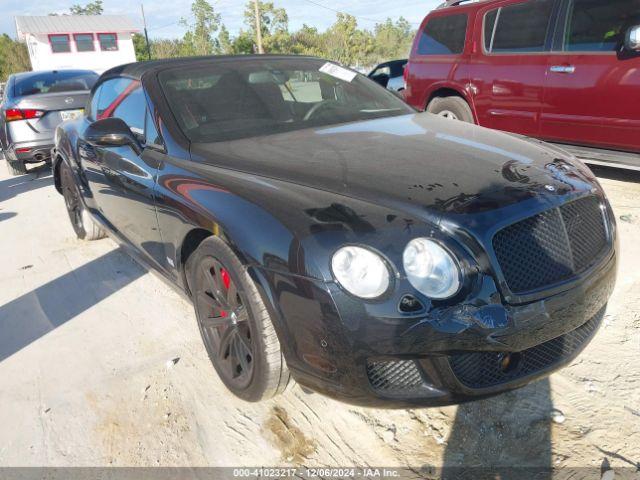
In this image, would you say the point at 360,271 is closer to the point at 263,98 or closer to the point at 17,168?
the point at 263,98

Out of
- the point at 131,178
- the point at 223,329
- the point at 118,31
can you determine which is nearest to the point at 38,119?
the point at 131,178

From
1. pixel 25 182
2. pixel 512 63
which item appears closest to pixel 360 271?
pixel 512 63

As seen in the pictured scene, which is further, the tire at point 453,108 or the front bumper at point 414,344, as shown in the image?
the tire at point 453,108

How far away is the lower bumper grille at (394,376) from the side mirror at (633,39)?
3903 millimetres

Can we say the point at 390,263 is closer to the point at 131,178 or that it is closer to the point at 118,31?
the point at 131,178

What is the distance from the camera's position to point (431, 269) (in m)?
1.79

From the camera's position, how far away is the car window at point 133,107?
3051 mm

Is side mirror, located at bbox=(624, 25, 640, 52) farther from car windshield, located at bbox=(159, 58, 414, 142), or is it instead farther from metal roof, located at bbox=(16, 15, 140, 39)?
metal roof, located at bbox=(16, 15, 140, 39)

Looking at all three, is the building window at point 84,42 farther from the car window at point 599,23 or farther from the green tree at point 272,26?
the car window at point 599,23

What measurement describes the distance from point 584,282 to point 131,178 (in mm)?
2425

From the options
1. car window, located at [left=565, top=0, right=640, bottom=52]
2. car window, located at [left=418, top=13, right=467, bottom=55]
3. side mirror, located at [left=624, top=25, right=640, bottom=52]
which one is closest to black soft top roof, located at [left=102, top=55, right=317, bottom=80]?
side mirror, located at [left=624, top=25, right=640, bottom=52]

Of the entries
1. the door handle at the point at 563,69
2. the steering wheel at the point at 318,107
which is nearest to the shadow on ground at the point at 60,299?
the steering wheel at the point at 318,107

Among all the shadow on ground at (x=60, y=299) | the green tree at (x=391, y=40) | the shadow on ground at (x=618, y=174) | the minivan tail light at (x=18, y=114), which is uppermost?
the minivan tail light at (x=18, y=114)

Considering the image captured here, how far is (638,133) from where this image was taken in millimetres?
4457
